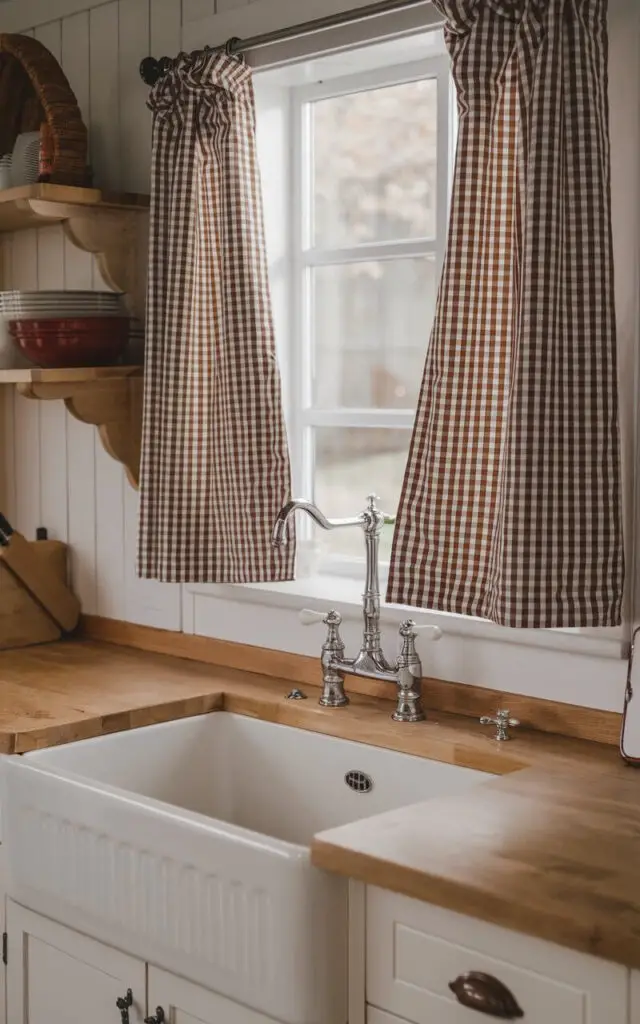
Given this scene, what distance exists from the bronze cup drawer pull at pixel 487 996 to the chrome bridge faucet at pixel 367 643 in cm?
79

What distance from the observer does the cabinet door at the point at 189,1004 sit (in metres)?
1.77

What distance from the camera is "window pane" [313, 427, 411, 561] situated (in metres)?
2.66

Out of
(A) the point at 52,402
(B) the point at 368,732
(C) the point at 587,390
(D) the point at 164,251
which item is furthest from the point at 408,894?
(A) the point at 52,402

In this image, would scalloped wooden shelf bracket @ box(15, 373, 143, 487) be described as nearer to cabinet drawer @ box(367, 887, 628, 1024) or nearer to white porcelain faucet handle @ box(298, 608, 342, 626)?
white porcelain faucet handle @ box(298, 608, 342, 626)

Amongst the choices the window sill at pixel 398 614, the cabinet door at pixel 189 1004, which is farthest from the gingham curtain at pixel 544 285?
the cabinet door at pixel 189 1004

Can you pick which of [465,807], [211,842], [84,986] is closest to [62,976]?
[84,986]

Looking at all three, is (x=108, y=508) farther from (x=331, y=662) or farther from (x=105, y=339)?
(x=331, y=662)

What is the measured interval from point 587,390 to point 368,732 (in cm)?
68

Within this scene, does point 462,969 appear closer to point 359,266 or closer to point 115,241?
point 359,266

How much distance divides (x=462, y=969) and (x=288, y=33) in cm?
169

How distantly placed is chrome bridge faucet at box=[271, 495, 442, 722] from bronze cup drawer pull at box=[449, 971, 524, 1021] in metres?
0.79

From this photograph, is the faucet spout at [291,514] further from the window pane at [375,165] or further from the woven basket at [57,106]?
the woven basket at [57,106]

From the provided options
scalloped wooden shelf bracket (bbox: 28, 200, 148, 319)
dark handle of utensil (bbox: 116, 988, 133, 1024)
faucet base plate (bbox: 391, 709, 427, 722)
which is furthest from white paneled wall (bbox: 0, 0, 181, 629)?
dark handle of utensil (bbox: 116, 988, 133, 1024)

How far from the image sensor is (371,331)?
2.68 meters
